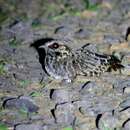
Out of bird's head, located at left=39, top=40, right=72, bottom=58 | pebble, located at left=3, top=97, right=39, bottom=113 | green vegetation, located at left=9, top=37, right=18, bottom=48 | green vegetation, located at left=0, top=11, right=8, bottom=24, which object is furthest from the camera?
green vegetation, located at left=0, top=11, right=8, bottom=24

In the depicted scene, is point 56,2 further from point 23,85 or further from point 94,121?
point 94,121

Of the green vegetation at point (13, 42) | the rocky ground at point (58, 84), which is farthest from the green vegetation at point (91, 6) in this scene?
the green vegetation at point (13, 42)

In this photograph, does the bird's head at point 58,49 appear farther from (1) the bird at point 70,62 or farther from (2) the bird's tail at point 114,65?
(2) the bird's tail at point 114,65

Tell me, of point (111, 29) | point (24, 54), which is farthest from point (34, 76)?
point (111, 29)

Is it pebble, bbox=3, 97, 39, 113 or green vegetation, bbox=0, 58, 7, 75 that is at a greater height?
green vegetation, bbox=0, 58, 7, 75

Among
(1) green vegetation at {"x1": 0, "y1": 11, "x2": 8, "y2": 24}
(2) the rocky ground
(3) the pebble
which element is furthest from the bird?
(1) green vegetation at {"x1": 0, "y1": 11, "x2": 8, "y2": 24}

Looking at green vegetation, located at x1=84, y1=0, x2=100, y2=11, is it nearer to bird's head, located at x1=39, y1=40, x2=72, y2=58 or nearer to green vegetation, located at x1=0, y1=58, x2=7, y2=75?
green vegetation, located at x1=0, y1=58, x2=7, y2=75
